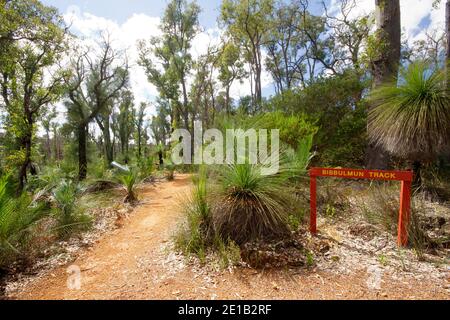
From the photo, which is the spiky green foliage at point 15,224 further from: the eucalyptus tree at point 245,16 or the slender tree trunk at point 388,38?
the eucalyptus tree at point 245,16

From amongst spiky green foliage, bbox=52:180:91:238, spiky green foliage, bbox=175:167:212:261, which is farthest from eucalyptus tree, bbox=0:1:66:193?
spiky green foliage, bbox=175:167:212:261

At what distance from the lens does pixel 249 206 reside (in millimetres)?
2932

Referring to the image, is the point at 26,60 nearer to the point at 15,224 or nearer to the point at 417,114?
the point at 15,224

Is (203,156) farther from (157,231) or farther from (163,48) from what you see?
(163,48)

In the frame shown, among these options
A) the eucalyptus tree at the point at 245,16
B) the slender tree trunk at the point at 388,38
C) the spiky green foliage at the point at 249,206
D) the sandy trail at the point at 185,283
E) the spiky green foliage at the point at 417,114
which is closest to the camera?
the sandy trail at the point at 185,283

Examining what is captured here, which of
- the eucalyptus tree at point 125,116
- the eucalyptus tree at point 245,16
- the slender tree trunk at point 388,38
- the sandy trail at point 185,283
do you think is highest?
the eucalyptus tree at point 245,16

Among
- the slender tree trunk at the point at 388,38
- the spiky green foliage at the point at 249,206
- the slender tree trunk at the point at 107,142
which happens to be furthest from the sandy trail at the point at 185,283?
the slender tree trunk at the point at 107,142

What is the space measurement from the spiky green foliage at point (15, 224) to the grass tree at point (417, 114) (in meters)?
5.06

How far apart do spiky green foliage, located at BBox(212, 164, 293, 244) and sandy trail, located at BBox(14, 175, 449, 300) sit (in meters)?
0.49

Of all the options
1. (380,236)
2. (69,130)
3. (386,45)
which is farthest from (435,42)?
(69,130)

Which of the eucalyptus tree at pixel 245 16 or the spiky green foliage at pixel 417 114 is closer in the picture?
the spiky green foliage at pixel 417 114

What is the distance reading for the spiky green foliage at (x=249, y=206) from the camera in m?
2.90

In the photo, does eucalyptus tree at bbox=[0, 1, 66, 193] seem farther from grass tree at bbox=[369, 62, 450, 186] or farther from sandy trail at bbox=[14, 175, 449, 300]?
grass tree at bbox=[369, 62, 450, 186]

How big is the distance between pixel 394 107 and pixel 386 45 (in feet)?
6.64
